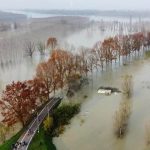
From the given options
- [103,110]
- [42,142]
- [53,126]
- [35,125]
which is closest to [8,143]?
[42,142]

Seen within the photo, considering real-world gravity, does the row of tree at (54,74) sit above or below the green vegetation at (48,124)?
above

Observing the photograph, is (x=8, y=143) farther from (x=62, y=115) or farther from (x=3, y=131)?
(x=62, y=115)

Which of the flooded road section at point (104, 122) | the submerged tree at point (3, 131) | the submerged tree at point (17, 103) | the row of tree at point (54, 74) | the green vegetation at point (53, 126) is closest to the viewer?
the green vegetation at point (53, 126)

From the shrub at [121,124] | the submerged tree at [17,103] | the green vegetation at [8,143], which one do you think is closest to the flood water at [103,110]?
the shrub at [121,124]

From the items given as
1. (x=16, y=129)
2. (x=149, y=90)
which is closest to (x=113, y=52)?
(x=149, y=90)

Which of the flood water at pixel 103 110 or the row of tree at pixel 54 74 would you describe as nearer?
the flood water at pixel 103 110

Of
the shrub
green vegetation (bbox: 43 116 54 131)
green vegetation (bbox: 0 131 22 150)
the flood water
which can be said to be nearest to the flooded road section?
the flood water

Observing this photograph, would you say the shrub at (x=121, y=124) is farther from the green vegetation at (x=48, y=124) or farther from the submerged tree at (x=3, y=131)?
the submerged tree at (x=3, y=131)
